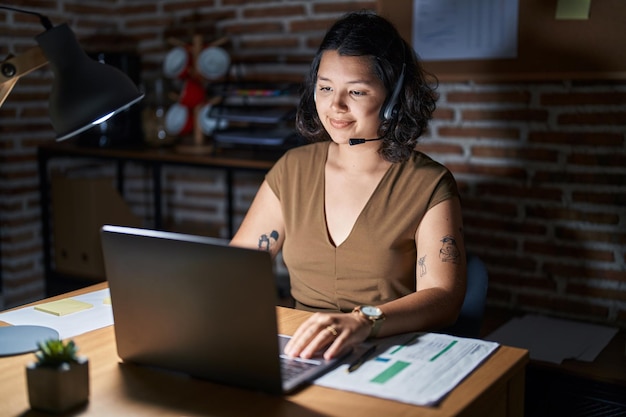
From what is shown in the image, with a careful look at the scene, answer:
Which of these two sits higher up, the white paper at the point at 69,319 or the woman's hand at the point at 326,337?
the woman's hand at the point at 326,337

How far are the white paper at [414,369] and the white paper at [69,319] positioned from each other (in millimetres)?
553

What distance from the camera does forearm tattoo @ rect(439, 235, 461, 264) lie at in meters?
1.72

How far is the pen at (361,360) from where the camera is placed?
1.27 m

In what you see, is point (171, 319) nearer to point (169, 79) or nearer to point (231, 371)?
point (231, 371)

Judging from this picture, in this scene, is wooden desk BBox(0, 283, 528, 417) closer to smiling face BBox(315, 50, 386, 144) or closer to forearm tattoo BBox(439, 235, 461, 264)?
forearm tattoo BBox(439, 235, 461, 264)

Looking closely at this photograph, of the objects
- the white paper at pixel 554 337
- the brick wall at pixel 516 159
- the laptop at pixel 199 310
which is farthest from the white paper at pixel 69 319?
the brick wall at pixel 516 159

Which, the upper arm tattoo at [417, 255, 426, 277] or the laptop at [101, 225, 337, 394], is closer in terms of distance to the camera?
the laptop at [101, 225, 337, 394]

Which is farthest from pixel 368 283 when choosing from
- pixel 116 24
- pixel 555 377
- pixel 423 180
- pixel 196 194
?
pixel 116 24

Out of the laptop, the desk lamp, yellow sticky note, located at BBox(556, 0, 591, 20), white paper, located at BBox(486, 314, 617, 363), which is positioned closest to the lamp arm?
the desk lamp

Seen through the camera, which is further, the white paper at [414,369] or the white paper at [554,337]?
the white paper at [554,337]

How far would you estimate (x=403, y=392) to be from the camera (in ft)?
3.83

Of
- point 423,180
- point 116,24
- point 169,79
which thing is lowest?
point 423,180

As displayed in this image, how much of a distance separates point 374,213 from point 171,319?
74cm

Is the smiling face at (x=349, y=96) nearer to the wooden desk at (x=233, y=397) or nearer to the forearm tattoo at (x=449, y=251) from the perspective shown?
the forearm tattoo at (x=449, y=251)
